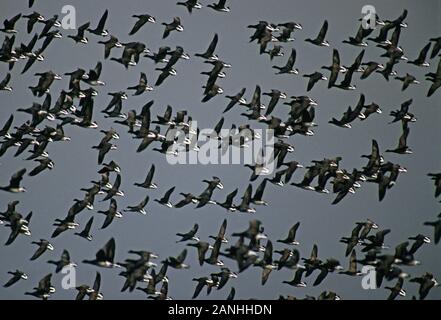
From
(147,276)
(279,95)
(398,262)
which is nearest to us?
(398,262)

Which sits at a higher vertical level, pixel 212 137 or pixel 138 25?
pixel 138 25

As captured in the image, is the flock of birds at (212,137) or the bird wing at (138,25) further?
the bird wing at (138,25)

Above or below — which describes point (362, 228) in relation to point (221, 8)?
below

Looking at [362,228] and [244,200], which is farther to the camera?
[362,228]

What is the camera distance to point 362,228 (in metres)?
21.8

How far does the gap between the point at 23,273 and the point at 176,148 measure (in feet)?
11.3

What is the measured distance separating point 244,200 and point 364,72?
10.9ft

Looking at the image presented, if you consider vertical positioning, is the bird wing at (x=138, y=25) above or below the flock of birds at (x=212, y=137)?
above

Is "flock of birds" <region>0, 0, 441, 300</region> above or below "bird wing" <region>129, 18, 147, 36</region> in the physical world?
below

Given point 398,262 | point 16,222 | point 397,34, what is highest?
point 397,34

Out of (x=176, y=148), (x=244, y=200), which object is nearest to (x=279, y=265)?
(x=244, y=200)

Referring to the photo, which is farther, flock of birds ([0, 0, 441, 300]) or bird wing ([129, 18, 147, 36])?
bird wing ([129, 18, 147, 36])

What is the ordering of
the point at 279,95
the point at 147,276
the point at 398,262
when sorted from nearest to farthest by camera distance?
the point at 398,262 < the point at 147,276 < the point at 279,95

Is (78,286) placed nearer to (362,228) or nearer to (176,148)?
(176,148)
